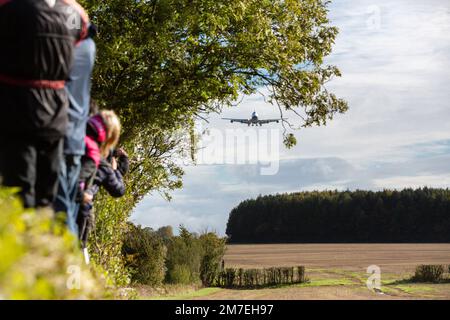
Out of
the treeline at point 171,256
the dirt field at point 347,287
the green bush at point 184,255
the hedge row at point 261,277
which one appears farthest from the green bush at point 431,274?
the green bush at point 184,255

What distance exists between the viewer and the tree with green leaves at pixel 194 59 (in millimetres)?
20344

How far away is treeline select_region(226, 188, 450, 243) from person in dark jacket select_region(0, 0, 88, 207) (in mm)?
140496

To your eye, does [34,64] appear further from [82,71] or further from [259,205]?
[259,205]

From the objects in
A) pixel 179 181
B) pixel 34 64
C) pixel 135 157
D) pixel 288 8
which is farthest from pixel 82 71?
pixel 179 181

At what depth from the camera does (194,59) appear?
2217cm

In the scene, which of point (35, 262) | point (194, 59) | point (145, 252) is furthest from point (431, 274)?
point (35, 262)

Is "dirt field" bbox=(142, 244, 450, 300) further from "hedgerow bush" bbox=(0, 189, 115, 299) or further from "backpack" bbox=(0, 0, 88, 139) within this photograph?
"hedgerow bush" bbox=(0, 189, 115, 299)

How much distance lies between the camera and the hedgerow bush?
2238 millimetres

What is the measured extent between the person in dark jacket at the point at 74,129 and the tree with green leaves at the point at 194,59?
43.8 ft

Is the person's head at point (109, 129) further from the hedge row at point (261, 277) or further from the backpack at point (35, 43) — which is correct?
the hedge row at point (261, 277)

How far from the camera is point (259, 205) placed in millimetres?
153875

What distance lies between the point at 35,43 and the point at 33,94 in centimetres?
41

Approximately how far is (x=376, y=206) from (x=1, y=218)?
473ft

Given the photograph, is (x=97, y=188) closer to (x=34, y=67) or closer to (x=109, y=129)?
(x=109, y=129)
